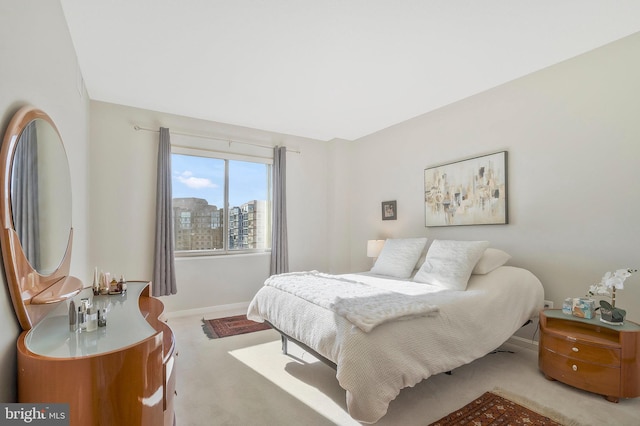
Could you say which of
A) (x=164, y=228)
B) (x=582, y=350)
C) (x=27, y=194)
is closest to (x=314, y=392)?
(x=582, y=350)

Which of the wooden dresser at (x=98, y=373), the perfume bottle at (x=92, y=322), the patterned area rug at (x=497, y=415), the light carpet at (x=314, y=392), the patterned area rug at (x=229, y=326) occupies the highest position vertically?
the perfume bottle at (x=92, y=322)

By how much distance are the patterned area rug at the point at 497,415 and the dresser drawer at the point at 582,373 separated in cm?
44

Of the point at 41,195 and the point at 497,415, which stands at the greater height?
the point at 41,195

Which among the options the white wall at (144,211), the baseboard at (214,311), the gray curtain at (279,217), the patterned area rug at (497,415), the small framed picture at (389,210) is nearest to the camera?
the patterned area rug at (497,415)

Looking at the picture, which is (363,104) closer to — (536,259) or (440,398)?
(536,259)

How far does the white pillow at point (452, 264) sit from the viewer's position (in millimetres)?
2834

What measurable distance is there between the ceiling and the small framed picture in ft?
4.42

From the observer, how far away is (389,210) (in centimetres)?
450

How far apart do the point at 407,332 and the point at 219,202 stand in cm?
339

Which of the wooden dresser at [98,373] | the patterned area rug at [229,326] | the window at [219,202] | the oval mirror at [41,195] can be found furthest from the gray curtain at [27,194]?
the window at [219,202]

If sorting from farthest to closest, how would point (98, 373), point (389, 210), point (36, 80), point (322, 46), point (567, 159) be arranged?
point (389, 210) → point (567, 159) → point (322, 46) → point (36, 80) → point (98, 373)

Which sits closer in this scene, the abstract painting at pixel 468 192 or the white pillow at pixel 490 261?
the white pillow at pixel 490 261

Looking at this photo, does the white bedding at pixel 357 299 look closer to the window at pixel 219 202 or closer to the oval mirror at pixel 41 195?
the oval mirror at pixel 41 195

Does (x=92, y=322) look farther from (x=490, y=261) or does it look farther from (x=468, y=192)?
(x=468, y=192)
